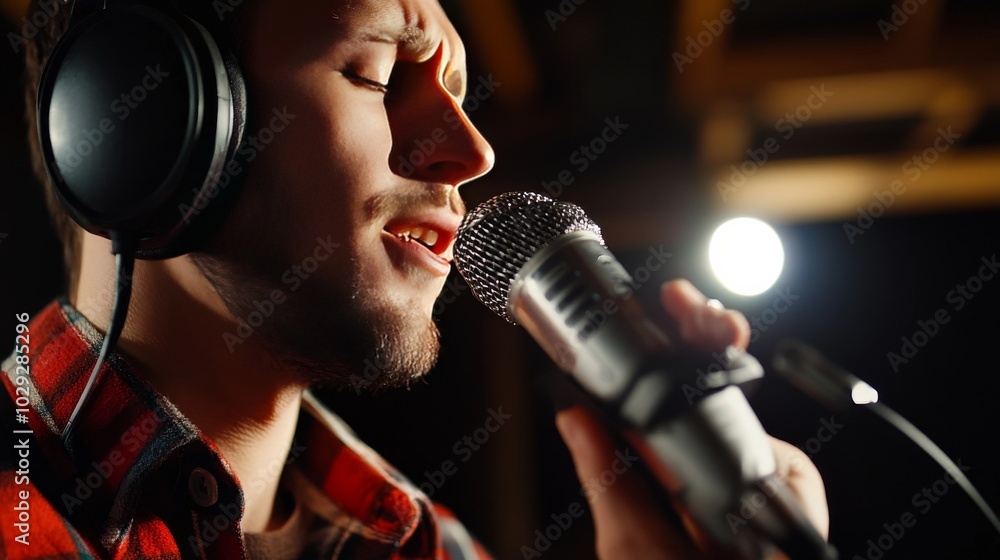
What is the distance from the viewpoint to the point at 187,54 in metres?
0.67

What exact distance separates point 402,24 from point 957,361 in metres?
1.48

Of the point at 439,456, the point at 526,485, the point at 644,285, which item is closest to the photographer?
the point at 644,285

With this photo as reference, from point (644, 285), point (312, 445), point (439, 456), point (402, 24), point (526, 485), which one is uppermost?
point (402, 24)

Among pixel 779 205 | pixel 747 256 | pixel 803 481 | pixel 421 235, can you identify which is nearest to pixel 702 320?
pixel 803 481

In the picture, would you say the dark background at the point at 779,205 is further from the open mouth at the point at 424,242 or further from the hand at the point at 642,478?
the hand at the point at 642,478

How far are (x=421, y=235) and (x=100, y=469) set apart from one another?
469 millimetres

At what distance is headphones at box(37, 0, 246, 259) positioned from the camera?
0.65 meters

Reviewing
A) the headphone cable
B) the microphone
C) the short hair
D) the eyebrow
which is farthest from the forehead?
the microphone

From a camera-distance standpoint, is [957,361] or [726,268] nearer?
[726,268]

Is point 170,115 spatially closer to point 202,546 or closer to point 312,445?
point 202,546

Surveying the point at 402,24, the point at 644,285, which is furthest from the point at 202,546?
the point at 402,24

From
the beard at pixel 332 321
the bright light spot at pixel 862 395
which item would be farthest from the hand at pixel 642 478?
the beard at pixel 332 321

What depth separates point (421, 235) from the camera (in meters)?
0.95

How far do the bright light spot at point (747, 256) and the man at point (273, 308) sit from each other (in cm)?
47
